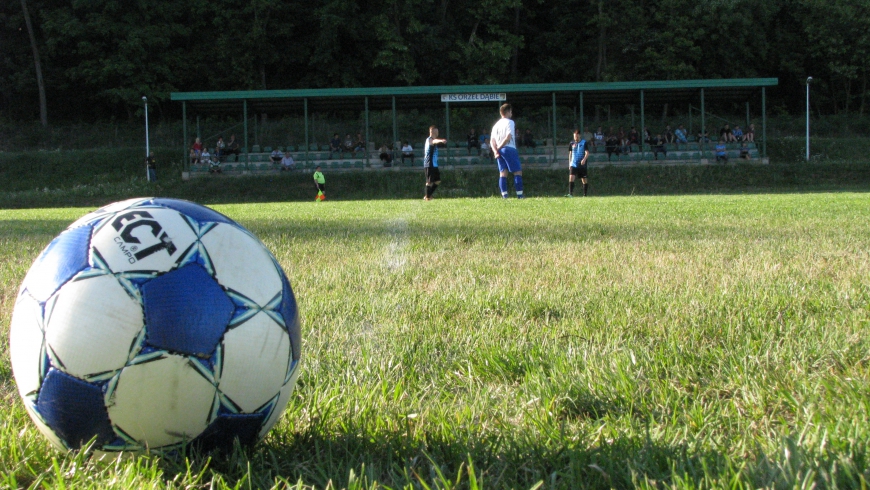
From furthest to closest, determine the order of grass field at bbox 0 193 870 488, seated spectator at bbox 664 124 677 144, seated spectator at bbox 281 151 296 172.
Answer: seated spectator at bbox 664 124 677 144, seated spectator at bbox 281 151 296 172, grass field at bbox 0 193 870 488

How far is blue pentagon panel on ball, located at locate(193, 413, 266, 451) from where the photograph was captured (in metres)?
1.98

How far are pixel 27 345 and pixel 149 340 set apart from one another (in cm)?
39

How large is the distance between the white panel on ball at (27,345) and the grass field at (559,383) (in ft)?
0.73

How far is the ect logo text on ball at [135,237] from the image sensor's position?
1979mm

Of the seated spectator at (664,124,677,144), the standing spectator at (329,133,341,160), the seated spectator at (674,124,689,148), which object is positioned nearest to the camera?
the seated spectator at (674,124,689,148)

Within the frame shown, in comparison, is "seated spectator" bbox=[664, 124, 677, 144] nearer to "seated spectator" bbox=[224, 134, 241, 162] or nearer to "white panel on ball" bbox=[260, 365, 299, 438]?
"seated spectator" bbox=[224, 134, 241, 162]

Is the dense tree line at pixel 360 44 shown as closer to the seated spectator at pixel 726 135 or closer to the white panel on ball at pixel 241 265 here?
the seated spectator at pixel 726 135

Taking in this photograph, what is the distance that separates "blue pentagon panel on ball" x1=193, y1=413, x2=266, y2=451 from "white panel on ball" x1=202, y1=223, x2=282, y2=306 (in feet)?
1.03

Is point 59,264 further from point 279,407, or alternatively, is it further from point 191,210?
point 279,407

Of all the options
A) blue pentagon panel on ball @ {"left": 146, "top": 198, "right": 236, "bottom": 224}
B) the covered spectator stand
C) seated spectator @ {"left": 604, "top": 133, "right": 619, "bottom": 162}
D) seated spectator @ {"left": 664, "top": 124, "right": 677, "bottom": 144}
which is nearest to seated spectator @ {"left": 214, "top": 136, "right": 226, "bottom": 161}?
the covered spectator stand

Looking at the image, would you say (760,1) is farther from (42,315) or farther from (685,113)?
(42,315)

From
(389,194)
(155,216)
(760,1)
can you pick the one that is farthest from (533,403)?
(760,1)

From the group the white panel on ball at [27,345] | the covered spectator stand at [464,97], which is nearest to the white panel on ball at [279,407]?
the white panel on ball at [27,345]

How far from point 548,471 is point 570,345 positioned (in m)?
1.34
